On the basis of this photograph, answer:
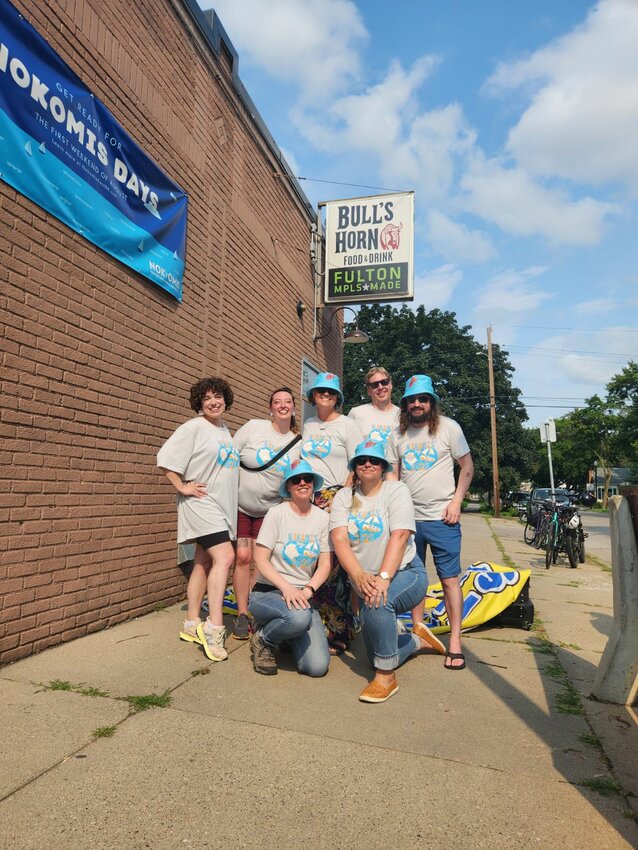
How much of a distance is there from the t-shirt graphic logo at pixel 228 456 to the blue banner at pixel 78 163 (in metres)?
1.85

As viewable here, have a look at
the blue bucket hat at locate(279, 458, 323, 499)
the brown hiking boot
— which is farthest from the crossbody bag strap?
the brown hiking boot

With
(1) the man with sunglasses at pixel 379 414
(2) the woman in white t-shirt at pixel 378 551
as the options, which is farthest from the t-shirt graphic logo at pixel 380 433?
(2) the woman in white t-shirt at pixel 378 551

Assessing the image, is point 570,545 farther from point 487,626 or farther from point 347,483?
point 347,483

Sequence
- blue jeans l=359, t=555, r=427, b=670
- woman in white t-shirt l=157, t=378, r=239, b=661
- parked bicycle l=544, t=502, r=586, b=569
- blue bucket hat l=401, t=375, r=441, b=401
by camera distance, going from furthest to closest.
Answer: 1. parked bicycle l=544, t=502, r=586, b=569
2. blue bucket hat l=401, t=375, r=441, b=401
3. woman in white t-shirt l=157, t=378, r=239, b=661
4. blue jeans l=359, t=555, r=427, b=670

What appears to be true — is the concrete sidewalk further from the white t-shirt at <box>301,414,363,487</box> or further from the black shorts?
the white t-shirt at <box>301,414,363,487</box>

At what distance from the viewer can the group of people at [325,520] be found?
11.7 feet

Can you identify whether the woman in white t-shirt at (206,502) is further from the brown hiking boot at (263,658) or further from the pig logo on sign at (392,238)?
the pig logo on sign at (392,238)

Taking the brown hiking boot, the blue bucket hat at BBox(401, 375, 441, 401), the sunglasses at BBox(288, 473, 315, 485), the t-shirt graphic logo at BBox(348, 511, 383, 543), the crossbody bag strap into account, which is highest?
the blue bucket hat at BBox(401, 375, 441, 401)

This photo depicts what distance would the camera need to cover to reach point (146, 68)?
17.2 ft

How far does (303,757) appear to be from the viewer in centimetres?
255

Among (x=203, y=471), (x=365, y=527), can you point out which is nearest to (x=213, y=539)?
(x=203, y=471)

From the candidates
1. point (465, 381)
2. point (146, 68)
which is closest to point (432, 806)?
point (146, 68)

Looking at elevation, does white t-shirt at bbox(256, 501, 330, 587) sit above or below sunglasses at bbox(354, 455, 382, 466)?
below

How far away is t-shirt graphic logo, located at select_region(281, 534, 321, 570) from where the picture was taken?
3.72 meters
